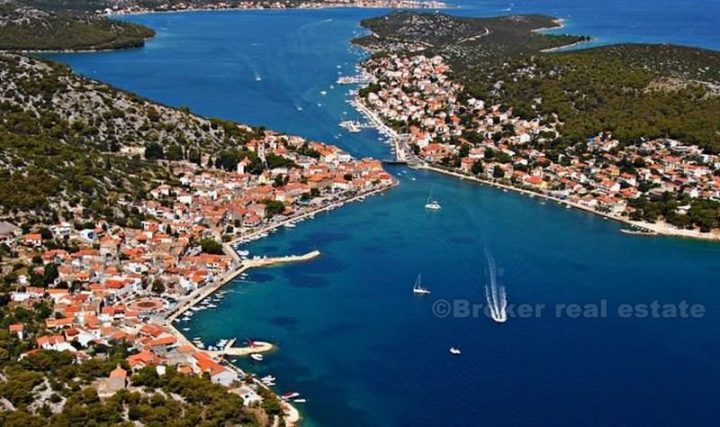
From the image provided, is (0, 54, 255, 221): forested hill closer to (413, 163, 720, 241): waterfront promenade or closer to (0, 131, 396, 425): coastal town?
(0, 131, 396, 425): coastal town

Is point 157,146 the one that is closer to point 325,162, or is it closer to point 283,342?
point 325,162

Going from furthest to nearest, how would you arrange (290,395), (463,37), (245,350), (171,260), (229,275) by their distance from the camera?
(463,37), (229,275), (171,260), (245,350), (290,395)

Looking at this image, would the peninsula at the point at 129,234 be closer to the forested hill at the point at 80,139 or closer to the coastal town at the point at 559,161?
the forested hill at the point at 80,139

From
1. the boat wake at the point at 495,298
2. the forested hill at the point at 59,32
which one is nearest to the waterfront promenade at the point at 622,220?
Result: the boat wake at the point at 495,298

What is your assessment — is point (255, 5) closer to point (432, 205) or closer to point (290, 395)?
point (432, 205)

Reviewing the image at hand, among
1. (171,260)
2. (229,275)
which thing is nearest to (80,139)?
(171,260)

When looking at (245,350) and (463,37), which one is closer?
(245,350)

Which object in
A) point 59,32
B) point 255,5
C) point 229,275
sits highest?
point 229,275

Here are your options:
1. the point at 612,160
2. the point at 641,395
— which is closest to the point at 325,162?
the point at 612,160
